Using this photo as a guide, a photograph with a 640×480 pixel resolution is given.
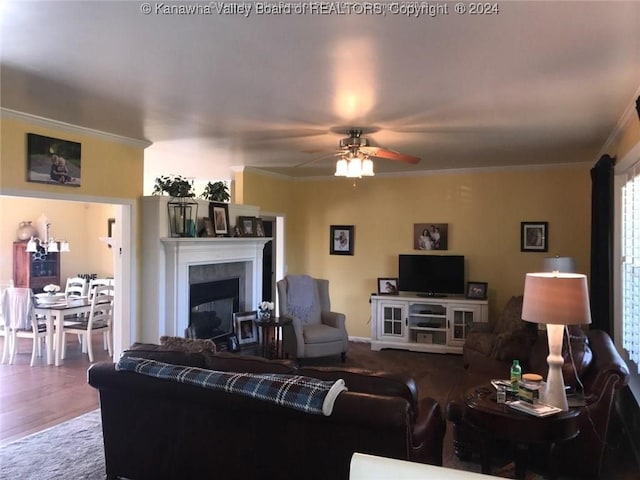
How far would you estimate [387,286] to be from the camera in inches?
275

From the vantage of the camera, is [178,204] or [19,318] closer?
[178,204]

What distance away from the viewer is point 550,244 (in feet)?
20.6

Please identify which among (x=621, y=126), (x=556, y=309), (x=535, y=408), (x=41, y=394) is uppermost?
(x=621, y=126)

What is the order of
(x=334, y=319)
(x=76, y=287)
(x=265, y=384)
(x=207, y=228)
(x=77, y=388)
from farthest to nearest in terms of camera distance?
1. (x=76, y=287)
2. (x=334, y=319)
3. (x=207, y=228)
4. (x=77, y=388)
5. (x=265, y=384)

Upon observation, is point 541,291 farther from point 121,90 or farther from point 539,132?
point 121,90

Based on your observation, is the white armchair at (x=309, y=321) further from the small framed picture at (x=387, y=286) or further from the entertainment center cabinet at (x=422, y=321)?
the small framed picture at (x=387, y=286)

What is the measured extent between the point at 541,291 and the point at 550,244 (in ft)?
13.1

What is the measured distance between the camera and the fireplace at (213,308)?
5.45 metres

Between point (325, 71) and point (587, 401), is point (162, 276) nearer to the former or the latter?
point (325, 71)

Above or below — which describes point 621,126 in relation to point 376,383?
above

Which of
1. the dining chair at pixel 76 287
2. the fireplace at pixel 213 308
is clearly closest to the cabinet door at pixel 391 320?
the fireplace at pixel 213 308

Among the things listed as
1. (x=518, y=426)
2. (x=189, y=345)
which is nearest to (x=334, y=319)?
(x=189, y=345)

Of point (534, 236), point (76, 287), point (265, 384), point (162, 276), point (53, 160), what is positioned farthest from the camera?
point (76, 287)

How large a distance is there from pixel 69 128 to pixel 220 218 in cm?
194
